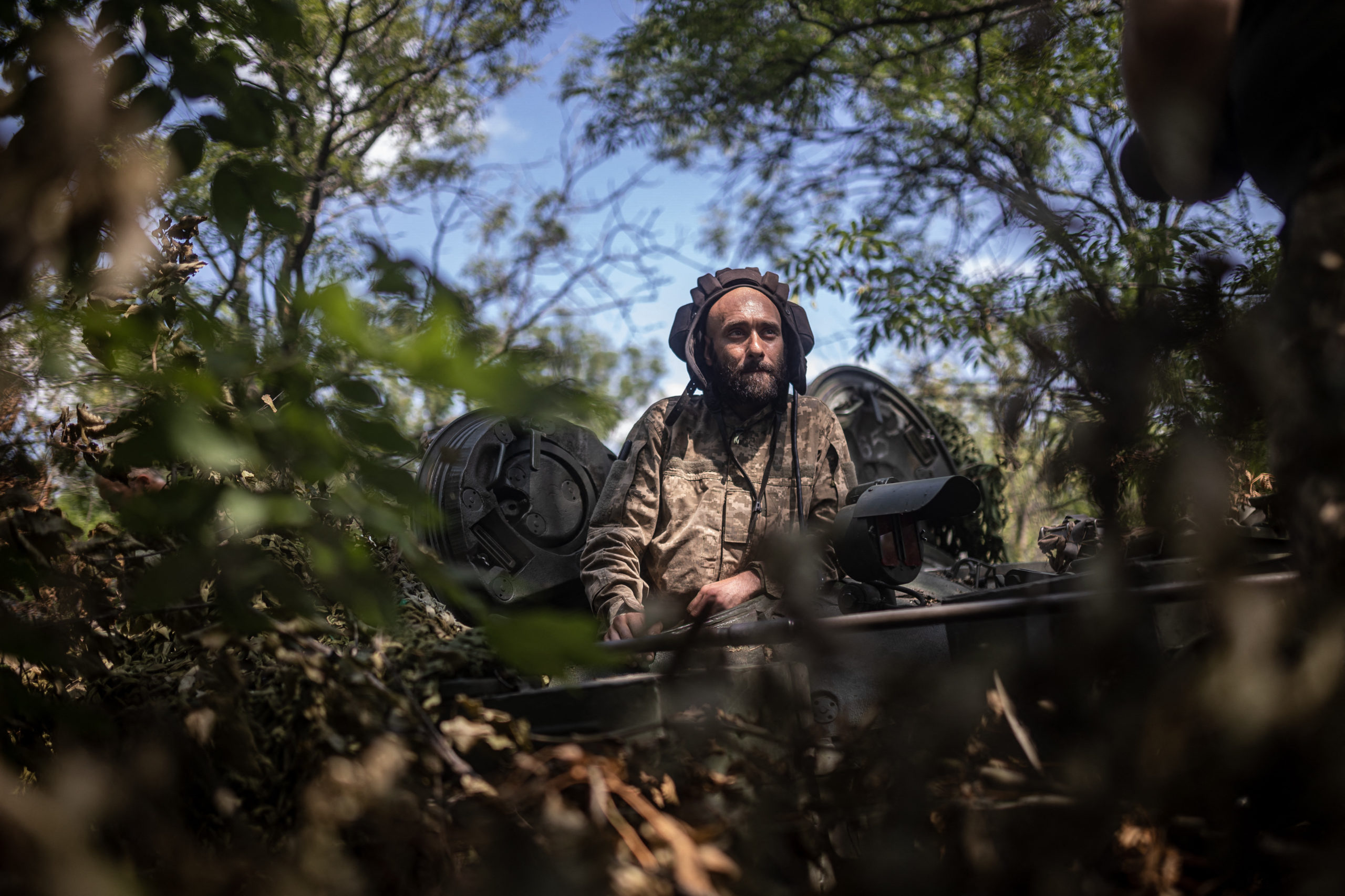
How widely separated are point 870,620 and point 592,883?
687 millimetres

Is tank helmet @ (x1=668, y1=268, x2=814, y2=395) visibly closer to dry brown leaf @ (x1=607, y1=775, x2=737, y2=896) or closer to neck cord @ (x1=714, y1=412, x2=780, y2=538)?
neck cord @ (x1=714, y1=412, x2=780, y2=538)

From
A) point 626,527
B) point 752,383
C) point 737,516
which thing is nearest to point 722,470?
point 737,516

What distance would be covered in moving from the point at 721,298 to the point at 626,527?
127cm

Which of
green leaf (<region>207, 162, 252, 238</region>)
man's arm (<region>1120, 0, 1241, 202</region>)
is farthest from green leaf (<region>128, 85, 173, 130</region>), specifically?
man's arm (<region>1120, 0, 1241, 202</region>)

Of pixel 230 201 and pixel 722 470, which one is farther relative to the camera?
pixel 722 470

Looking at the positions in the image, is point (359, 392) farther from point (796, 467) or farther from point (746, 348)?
point (746, 348)

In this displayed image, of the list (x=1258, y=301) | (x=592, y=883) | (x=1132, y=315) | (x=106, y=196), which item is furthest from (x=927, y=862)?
(x=106, y=196)

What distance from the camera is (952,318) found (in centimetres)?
774

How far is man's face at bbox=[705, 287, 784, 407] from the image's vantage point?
3986mm

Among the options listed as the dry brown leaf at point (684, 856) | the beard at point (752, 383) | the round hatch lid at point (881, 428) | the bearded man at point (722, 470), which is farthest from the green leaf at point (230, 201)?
the round hatch lid at point (881, 428)

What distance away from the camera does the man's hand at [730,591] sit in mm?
3309

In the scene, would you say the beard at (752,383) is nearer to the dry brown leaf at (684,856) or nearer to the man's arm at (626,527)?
the man's arm at (626,527)

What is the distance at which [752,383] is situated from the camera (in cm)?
397

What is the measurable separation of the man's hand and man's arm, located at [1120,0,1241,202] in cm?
207
